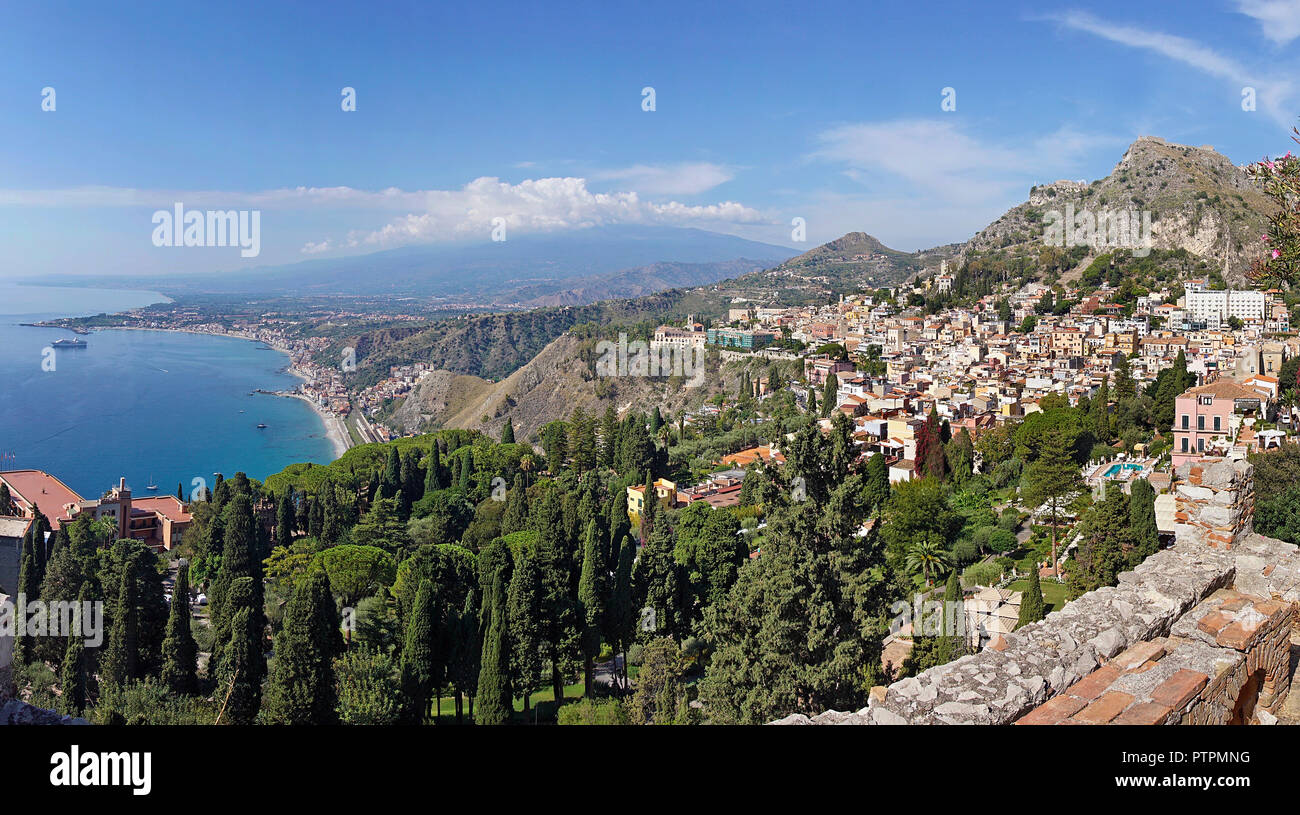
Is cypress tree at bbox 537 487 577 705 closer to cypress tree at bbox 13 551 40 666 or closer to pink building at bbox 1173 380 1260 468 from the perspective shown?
cypress tree at bbox 13 551 40 666

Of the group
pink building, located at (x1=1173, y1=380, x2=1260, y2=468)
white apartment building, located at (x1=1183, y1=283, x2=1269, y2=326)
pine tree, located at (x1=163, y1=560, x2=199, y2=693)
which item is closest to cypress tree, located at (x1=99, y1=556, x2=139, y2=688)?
pine tree, located at (x1=163, y1=560, x2=199, y2=693)

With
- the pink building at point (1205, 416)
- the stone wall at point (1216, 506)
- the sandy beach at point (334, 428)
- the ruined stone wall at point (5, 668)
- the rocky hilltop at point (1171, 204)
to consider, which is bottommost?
the sandy beach at point (334, 428)

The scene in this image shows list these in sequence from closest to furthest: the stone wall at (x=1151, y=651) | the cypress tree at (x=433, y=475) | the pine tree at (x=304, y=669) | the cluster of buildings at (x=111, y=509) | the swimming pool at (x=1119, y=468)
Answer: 1. the stone wall at (x=1151, y=651)
2. the pine tree at (x=304, y=669)
3. the swimming pool at (x=1119, y=468)
4. the cluster of buildings at (x=111, y=509)
5. the cypress tree at (x=433, y=475)

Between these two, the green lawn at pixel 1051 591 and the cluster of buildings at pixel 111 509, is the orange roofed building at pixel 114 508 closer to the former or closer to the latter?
the cluster of buildings at pixel 111 509

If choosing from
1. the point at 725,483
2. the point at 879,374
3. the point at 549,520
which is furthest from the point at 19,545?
the point at 879,374

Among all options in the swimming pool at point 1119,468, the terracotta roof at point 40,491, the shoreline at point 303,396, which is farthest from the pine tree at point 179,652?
the shoreline at point 303,396

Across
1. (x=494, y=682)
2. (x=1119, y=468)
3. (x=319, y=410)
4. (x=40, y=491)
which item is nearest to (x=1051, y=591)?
(x=1119, y=468)
